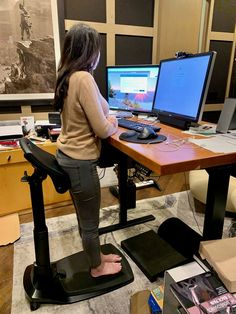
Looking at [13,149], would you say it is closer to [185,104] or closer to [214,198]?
[185,104]

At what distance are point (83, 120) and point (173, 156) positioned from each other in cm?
47

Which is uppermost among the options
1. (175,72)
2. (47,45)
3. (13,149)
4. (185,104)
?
(47,45)

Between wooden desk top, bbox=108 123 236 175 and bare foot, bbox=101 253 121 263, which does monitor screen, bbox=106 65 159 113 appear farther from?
bare foot, bbox=101 253 121 263

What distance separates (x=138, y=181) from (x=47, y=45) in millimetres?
1724

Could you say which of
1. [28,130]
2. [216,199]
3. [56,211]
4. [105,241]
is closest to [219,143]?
[216,199]

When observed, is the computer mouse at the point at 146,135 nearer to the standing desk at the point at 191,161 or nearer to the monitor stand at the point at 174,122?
the standing desk at the point at 191,161

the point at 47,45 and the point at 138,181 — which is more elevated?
the point at 47,45

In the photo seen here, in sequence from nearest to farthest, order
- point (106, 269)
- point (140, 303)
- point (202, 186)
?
point (140, 303) < point (106, 269) < point (202, 186)

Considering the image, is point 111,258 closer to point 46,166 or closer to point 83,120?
point 46,166

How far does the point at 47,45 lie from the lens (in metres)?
Answer: 2.34

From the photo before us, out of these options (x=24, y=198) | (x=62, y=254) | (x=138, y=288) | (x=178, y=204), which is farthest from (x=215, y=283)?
(x=24, y=198)

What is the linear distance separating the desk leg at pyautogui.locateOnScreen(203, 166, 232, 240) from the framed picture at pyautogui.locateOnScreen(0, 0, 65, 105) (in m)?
1.88

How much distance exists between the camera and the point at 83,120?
1184 mm

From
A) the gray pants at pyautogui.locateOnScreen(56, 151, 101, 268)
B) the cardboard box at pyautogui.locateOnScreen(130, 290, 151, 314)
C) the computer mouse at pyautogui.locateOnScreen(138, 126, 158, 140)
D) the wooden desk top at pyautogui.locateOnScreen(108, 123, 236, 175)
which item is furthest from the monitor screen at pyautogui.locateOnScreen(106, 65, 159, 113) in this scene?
the cardboard box at pyautogui.locateOnScreen(130, 290, 151, 314)
